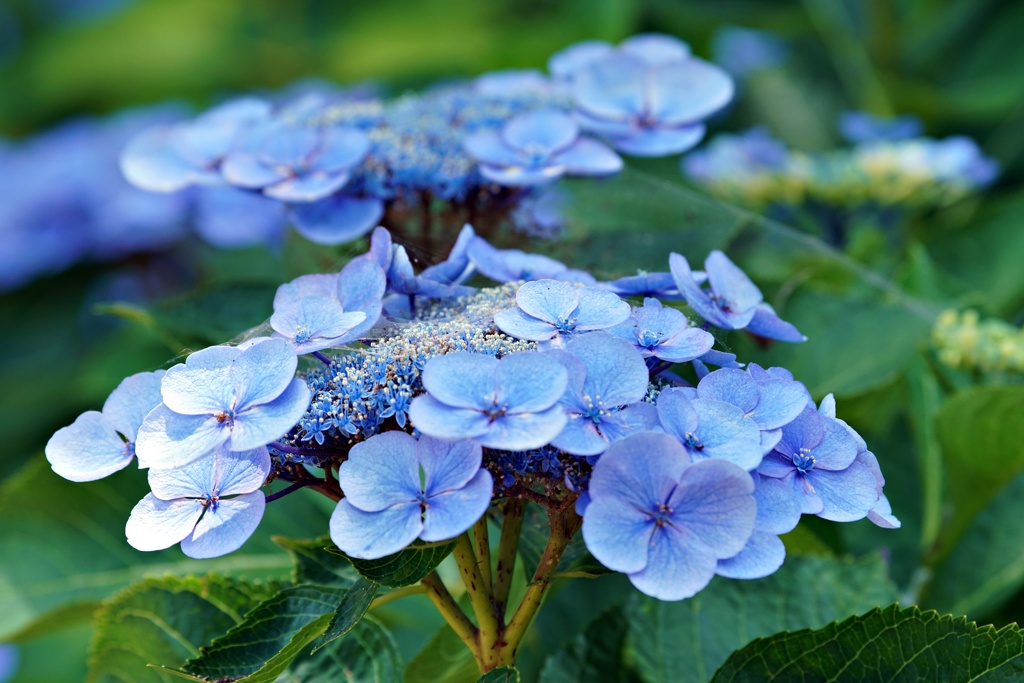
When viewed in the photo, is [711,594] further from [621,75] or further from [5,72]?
[5,72]

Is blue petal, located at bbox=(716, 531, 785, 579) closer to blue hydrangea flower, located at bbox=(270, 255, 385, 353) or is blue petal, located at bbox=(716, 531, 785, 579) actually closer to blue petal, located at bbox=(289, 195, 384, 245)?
blue hydrangea flower, located at bbox=(270, 255, 385, 353)

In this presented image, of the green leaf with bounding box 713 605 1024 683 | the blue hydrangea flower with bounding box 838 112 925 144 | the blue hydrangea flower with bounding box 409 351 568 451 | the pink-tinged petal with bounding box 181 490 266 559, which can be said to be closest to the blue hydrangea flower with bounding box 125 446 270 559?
the pink-tinged petal with bounding box 181 490 266 559

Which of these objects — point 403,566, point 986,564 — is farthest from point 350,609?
point 986,564

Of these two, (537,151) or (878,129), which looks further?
(878,129)

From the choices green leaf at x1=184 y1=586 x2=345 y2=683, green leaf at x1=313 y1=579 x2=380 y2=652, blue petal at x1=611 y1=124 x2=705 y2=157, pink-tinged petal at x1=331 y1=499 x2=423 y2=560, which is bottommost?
green leaf at x1=184 y1=586 x2=345 y2=683

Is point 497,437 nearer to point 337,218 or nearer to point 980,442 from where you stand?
point 337,218

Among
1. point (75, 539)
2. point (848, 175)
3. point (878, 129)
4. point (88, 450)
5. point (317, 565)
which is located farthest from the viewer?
point (878, 129)

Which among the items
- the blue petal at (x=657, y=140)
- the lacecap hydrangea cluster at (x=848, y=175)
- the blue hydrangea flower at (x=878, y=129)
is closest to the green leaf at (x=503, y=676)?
the blue petal at (x=657, y=140)
